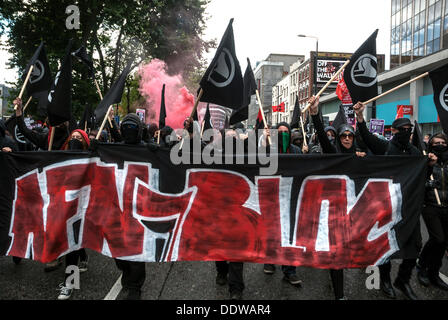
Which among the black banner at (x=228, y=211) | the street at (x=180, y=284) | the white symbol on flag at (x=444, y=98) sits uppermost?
the white symbol on flag at (x=444, y=98)

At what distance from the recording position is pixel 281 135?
4.50 m

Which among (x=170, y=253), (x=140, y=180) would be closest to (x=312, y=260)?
(x=170, y=253)

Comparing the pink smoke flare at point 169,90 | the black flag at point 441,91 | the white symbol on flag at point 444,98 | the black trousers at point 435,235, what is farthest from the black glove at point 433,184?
the pink smoke flare at point 169,90

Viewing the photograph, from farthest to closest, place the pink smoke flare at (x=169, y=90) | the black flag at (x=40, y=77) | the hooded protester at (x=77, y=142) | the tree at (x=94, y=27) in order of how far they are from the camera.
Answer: the pink smoke flare at (x=169, y=90), the tree at (x=94, y=27), the black flag at (x=40, y=77), the hooded protester at (x=77, y=142)

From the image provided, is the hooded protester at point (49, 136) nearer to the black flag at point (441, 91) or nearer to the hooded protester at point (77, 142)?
the hooded protester at point (77, 142)

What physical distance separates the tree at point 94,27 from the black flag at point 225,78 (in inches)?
505

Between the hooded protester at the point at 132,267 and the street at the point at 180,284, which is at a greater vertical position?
the hooded protester at the point at 132,267

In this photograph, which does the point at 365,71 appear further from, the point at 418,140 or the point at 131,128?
the point at 131,128

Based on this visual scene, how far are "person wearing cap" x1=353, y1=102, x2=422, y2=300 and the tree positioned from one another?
1354cm

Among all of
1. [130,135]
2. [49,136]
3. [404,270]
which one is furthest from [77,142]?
[404,270]

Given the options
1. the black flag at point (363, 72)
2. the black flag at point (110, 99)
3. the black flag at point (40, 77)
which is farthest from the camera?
the black flag at point (40, 77)

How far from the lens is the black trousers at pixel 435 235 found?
392 cm

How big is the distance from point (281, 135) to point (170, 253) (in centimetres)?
216
